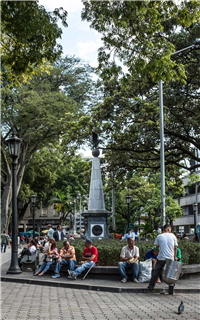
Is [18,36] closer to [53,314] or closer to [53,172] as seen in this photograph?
[53,314]

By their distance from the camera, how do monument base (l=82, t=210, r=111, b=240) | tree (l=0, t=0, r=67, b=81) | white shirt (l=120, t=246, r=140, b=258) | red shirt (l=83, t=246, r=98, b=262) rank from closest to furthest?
tree (l=0, t=0, r=67, b=81) → white shirt (l=120, t=246, r=140, b=258) → red shirt (l=83, t=246, r=98, b=262) → monument base (l=82, t=210, r=111, b=240)

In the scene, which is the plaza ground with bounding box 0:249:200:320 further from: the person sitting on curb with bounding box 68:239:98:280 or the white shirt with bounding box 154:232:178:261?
the white shirt with bounding box 154:232:178:261

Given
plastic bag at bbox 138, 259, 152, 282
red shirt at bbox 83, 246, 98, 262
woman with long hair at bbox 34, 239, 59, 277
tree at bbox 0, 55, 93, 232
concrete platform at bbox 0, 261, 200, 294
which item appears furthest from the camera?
tree at bbox 0, 55, 93, 232

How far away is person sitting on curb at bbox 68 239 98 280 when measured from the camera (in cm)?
1223

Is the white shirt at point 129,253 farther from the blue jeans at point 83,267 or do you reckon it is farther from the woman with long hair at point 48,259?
the woman with long hair at point 48,259

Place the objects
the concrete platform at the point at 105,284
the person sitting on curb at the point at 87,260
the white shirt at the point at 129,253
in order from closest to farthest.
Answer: the concrete platform at the point at 105,284 < the white shirt at the point at 129,253 < the person sitting on curb at the point at 87,260

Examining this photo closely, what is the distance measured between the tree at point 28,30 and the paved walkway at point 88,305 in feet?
18.7

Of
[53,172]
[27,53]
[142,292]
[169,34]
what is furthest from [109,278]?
[53,172]

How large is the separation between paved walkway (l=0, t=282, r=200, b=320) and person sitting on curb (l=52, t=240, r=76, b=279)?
5.55 feet

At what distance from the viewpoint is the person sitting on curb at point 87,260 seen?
12234mm

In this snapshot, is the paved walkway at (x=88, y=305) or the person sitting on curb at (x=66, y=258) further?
the person sitting on curb at (x=66, y=258)

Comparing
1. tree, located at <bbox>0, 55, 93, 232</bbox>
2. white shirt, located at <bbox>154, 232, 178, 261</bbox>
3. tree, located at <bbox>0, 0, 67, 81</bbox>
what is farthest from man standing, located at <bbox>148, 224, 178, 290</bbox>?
Answer: tree, located at <bbox>0, 55, 93, 232</bbox>

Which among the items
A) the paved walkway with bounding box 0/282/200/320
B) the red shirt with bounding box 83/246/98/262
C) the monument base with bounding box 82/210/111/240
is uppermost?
the monument base with bounding box 82/210/111/240

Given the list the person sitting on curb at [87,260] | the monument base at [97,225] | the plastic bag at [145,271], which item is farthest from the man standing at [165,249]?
the monument base at [97,225]
